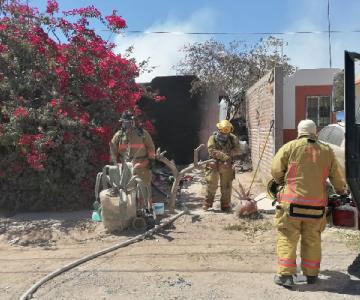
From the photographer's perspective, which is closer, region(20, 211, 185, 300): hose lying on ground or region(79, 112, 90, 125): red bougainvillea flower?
region(20, 211, 185, 300): hose lying on ground

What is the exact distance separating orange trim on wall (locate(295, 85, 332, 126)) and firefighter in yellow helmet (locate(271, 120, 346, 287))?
11.3 meters

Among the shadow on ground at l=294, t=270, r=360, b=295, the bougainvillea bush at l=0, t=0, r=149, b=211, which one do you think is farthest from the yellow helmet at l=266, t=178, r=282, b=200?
the bougainvillea bush at l=0, t=0, r=149, b=211

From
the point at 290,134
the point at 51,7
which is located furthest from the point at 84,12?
the point at 290,134

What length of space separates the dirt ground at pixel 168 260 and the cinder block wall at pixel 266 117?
2.64 m

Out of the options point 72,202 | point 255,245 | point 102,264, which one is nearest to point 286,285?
point 255,245

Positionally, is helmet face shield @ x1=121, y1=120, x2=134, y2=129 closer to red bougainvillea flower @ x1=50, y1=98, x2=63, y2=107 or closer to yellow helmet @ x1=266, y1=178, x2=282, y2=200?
red bougainvillea flower @ x1=50, y1=98, x2=63, y2=107

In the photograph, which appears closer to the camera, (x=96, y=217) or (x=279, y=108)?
(x=96, y=217)

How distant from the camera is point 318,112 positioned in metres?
16.3

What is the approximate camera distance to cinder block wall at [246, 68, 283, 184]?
400 inches

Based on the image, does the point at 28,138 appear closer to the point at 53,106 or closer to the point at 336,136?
the point at 53,106

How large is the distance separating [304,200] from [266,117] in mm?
6568

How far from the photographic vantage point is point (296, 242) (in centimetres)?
504

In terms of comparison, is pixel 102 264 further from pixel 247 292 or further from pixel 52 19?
pixel 52 19

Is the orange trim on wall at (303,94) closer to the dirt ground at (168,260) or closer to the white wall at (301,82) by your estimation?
the white wall at (301,82)
